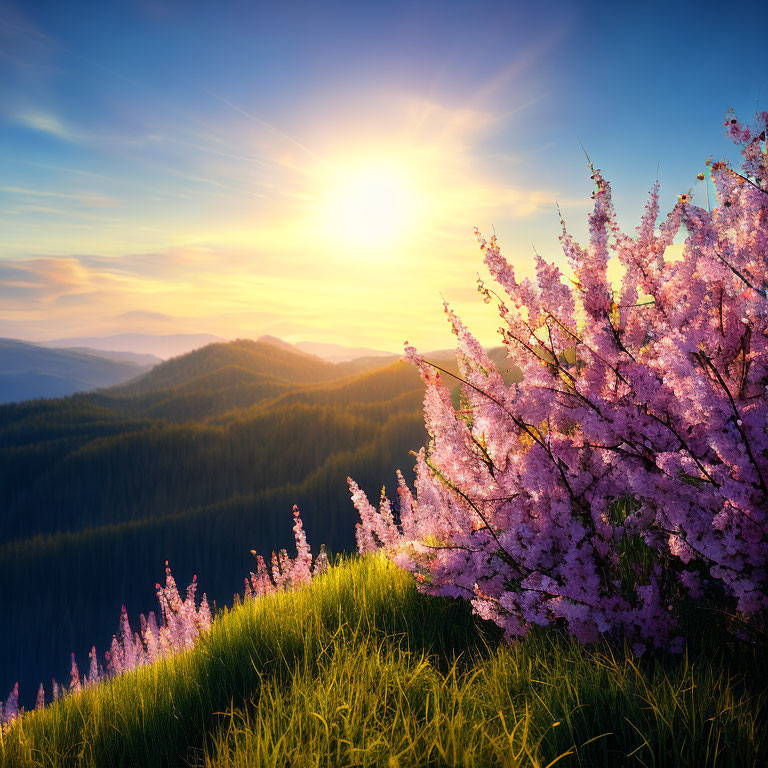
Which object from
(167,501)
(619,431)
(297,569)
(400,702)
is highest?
(619,431)

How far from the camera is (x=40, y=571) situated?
811 inches

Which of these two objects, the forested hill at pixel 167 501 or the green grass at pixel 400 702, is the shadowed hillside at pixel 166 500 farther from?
the green grass at pixel 400 702

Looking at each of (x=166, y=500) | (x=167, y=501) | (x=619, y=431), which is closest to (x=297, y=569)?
(x=619, y=431)

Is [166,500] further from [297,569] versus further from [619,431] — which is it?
[619,431]

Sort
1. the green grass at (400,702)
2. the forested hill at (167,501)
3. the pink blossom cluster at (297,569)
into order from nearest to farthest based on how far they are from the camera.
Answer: the green grass at (400,702)
the pink blossom cluster at (297,569)
the forested hill at (167,501)

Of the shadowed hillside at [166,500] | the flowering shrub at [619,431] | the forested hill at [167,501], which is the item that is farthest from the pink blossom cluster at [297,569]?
the forested hill at [167,501]

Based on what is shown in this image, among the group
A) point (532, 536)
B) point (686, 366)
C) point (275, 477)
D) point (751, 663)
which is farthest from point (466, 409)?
point (275, 477)

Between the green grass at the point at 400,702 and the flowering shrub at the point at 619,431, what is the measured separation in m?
0.34

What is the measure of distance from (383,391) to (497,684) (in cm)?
3040

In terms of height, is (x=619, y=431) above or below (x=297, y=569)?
above

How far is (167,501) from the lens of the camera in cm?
2595

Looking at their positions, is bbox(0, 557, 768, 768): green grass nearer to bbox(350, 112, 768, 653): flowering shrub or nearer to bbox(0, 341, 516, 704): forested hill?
bbox(350, 112, 768, 653): flowering shrub

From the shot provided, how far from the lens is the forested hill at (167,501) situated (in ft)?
62.4

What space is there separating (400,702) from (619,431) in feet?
6.25
